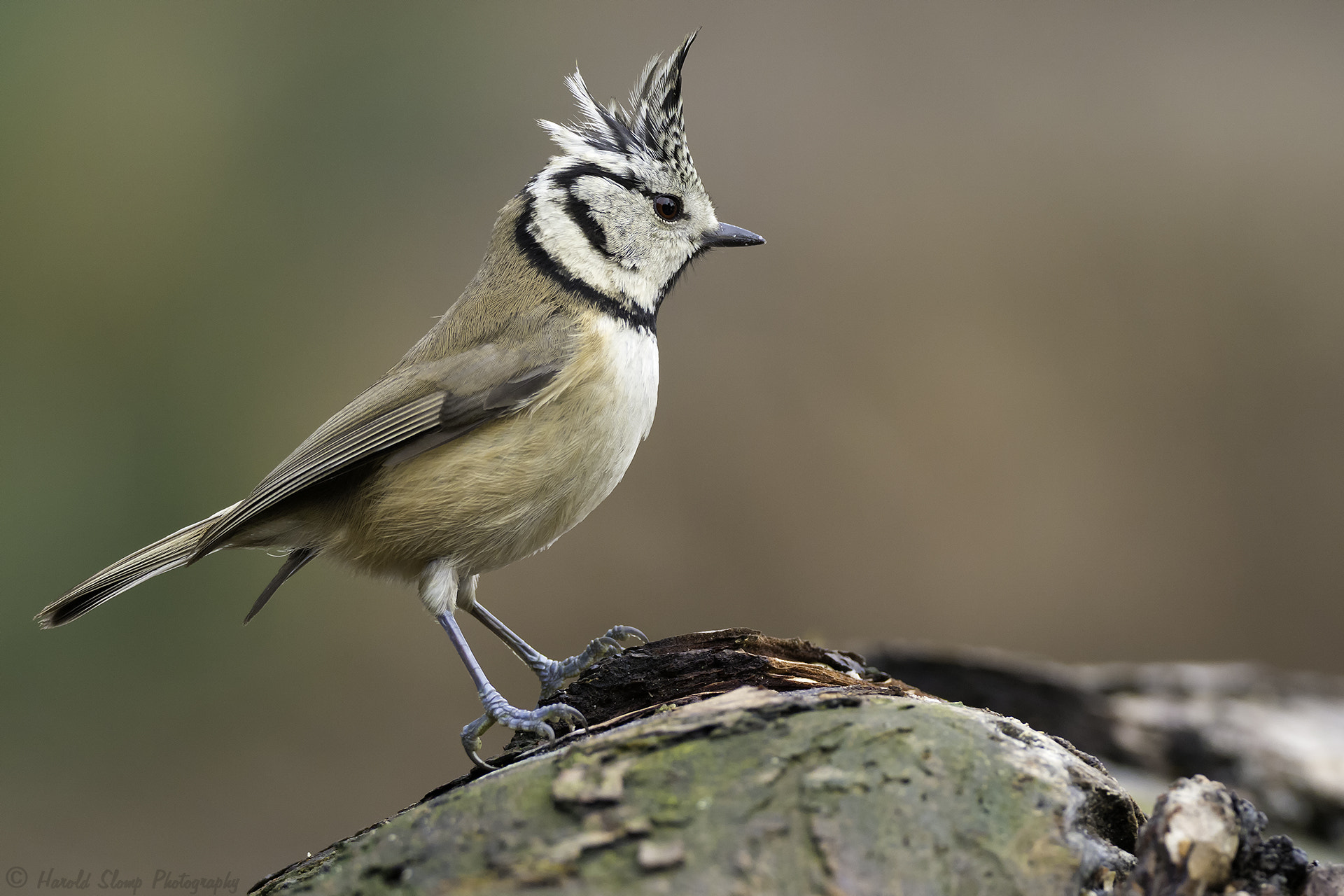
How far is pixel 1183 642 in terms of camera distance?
7.02m

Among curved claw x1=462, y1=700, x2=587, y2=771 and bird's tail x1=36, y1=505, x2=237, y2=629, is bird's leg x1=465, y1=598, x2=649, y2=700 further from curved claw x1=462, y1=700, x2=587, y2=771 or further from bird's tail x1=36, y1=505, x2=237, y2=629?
bird's tail x1=36, y1=505, x2=237, y2=629

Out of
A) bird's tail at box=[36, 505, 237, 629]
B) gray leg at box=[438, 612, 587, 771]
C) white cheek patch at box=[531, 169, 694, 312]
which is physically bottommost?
bird's tail at box=[36, 505, 237, 629]

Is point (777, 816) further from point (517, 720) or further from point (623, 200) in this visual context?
point (623, 200)

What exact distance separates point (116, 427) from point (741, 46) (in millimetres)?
5514

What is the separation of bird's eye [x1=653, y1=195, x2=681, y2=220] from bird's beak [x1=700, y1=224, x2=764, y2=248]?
Answer: 0.54ft

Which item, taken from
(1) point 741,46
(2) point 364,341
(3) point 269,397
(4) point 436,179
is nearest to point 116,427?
(3) point 269,397

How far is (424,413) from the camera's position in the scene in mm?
3143

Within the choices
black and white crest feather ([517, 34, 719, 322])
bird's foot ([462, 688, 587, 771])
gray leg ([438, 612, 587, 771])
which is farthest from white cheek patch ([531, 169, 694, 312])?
bird's foot ([462, 688, 587, 771])

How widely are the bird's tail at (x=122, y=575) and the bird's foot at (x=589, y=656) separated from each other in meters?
1.30

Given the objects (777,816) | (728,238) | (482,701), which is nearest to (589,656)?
(482,701)

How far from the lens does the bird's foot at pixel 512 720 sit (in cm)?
257

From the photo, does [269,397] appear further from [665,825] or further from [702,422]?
[665,825]

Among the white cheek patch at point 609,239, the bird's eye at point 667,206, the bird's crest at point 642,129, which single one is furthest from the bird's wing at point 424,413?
the bird's crest at point 642,129

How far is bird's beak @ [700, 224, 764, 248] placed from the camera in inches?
149
